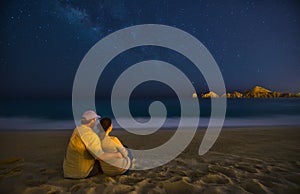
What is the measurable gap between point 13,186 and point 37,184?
385mm

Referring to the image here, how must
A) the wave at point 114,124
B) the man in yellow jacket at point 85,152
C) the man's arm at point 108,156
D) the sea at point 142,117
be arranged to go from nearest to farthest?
the man in yellow jacket at point 85,152
the man's arm at point 108,156
the wave at point 114,124
the sea at point 142,117

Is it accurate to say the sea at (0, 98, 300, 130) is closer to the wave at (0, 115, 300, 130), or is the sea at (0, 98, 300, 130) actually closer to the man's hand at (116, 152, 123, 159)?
the wave at (0, 115, 300, 130)

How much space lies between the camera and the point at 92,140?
3.04 m

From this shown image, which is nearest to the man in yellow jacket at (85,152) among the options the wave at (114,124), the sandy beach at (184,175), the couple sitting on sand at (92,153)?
the couple sitting on sand at (92,153)

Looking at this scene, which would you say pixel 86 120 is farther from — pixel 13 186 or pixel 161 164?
pixel 161 164

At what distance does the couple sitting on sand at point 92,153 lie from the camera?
3059 mm

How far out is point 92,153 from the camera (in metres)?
3.13

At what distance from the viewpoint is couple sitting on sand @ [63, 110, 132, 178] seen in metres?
3.06

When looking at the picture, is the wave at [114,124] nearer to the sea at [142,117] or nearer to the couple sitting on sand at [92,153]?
the sea at [142,117]

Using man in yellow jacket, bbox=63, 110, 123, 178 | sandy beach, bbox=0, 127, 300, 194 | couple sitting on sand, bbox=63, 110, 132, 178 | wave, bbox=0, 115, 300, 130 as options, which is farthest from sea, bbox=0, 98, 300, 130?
man in yellow jacket, bbox=63, 110, 123, 178

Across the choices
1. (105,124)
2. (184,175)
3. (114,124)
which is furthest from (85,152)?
(114,124)

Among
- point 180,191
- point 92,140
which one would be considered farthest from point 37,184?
point 180,191

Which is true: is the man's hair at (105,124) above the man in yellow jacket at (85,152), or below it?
above

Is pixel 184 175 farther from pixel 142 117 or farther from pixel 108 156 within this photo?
pixel 142 117
